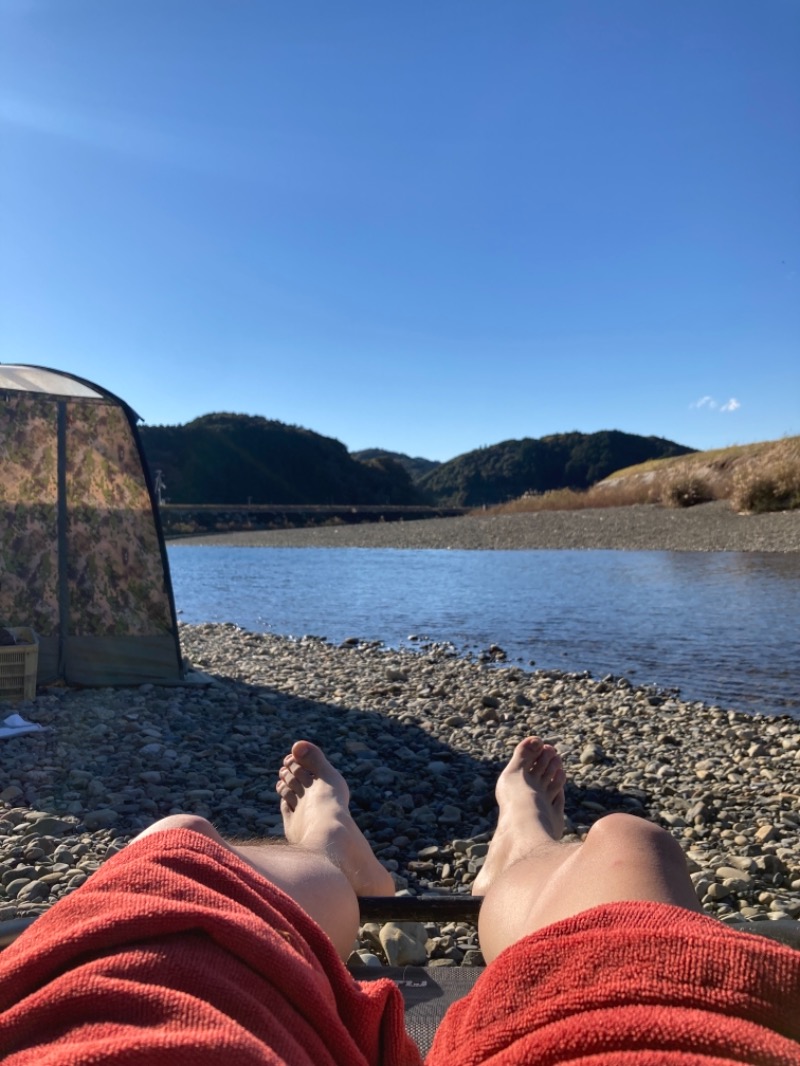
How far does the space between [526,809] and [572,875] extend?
2.83ft

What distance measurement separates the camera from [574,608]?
775 cm

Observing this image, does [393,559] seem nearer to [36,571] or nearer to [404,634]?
[404,634]

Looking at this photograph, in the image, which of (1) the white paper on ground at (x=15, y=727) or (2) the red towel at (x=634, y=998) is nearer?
(2) the red towel at (x=634, y=998)

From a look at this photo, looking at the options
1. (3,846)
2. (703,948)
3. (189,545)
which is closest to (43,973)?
(703,948)

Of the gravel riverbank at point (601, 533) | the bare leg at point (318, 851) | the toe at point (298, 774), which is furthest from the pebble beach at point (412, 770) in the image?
the gravel riverbank at point (601, 533)

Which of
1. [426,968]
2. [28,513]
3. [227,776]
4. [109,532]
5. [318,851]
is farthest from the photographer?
[109,532]

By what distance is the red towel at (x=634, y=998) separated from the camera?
2.12ft

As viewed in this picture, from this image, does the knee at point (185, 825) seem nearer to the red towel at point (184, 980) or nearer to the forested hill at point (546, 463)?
the red towel at point (184, 980)

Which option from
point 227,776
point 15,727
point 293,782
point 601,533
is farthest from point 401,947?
point 601,533

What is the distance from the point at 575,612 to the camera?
7516mm

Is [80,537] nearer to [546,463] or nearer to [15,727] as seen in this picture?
[15,727]

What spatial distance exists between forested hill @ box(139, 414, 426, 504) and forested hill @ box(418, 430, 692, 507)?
12.1 ft

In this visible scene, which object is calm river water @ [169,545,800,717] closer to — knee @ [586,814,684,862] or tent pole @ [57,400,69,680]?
tent pole @ [57,400,69,680]

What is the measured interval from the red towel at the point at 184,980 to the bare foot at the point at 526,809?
0.77 meters
